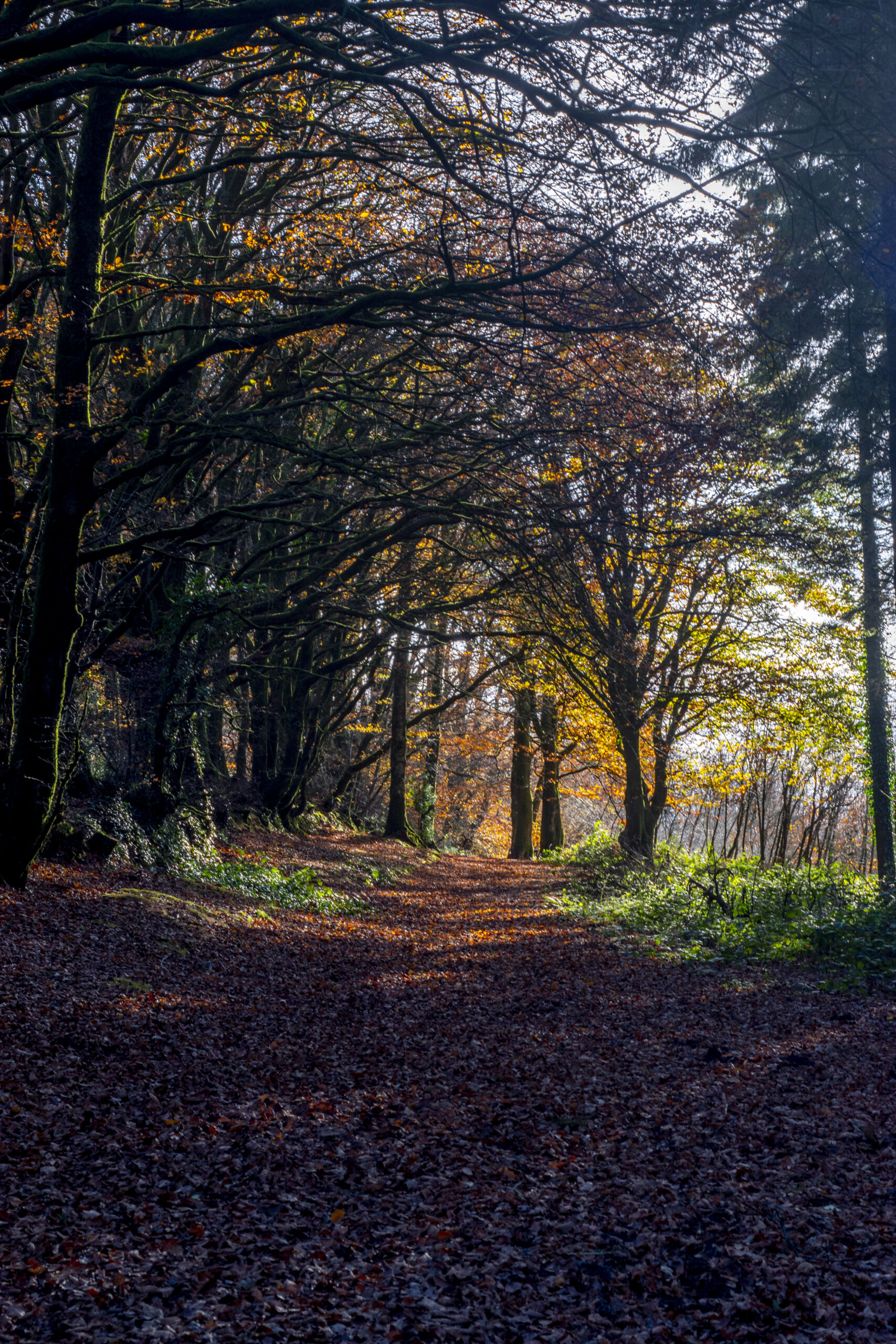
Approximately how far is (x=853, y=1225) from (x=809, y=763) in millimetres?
19156


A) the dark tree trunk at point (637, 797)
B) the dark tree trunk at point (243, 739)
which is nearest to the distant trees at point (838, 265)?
the dark tree trunk at point (637, 797)

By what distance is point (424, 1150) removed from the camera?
5.12 meters

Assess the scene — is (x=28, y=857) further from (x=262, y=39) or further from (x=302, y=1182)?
(x=262, y=39)

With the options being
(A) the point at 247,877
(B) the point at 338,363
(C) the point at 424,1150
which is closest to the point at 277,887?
(A) the point at 247,877

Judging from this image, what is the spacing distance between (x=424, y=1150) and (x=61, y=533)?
6.97m

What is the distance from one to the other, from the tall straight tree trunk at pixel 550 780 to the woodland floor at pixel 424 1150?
54.2 feet

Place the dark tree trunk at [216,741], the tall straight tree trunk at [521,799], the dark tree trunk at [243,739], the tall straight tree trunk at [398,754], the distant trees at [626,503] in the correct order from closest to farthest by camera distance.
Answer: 1. the distant trees at [626,503]
2. the dark tree trunk at [216,741]
3. the dark tree trunk at [243,739]
4. the tall straight tree trunk at [398,754]
5. the tall straight tree trunk at [521,799]

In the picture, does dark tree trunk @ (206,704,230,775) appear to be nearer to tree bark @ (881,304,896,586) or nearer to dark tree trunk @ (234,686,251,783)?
dark tree trunk @ (234,686,251,783)

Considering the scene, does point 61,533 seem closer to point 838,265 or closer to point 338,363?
point 338,363

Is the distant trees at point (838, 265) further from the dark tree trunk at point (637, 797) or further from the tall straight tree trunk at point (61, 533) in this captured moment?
the tall straight tree trunk at point (61, 533)

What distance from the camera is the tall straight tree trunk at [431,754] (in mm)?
26859

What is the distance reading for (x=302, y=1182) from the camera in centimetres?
470

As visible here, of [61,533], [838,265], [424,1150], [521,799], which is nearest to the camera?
[424,1150]

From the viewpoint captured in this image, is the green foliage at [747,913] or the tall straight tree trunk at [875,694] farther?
the tall straight tree trunk at [875,694]
